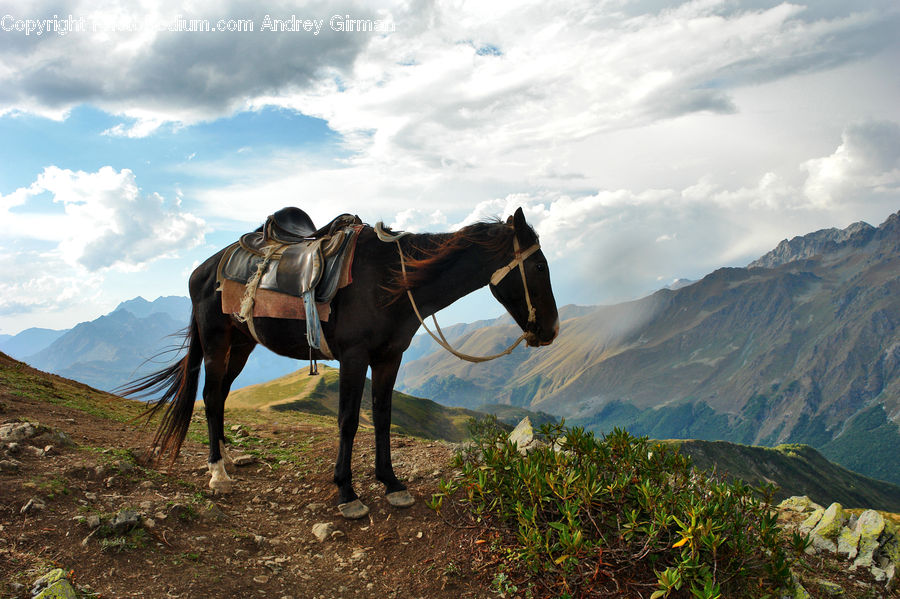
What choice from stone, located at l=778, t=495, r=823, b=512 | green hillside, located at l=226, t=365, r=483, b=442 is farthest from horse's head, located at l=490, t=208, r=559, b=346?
green hillside, located at l=226, t=365, r=483, b=442

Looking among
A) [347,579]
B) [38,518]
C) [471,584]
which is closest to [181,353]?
[38,518]

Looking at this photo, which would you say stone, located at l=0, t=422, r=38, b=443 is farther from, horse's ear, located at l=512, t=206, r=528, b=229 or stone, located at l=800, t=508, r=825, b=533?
stone, located at l=800, t=508, r=825, b=533

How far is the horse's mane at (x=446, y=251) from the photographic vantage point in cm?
603

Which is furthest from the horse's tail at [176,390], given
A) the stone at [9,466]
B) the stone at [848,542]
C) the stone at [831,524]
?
the stone at [848,542]

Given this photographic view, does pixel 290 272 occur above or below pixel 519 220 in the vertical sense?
below

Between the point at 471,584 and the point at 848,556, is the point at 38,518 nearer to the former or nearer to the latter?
the point at 471,584

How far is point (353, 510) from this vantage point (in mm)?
6152

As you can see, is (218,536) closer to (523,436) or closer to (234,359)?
(234,359)

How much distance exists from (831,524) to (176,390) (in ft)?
30.0

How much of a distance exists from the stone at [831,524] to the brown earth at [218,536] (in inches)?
168

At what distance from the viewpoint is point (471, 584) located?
498 cm

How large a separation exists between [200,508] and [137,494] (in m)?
0.79

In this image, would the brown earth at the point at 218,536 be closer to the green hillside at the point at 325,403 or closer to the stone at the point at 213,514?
the stone at the point at 213,514

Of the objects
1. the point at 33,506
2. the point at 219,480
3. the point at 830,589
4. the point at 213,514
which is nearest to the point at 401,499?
the point at 213,514
